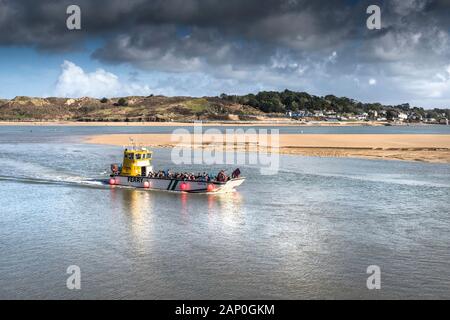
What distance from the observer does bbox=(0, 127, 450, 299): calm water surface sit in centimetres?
1984

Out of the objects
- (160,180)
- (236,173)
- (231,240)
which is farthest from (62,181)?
(231,240)

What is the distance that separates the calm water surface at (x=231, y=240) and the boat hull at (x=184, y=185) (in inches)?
46.9

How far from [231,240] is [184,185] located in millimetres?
17338

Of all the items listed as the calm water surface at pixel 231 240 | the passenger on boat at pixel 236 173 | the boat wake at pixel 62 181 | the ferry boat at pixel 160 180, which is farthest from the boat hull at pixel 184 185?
the boat wake at pixel 62 181

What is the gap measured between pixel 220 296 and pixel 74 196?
2580 centimetres

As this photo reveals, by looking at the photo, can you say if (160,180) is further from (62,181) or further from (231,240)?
(231,240)

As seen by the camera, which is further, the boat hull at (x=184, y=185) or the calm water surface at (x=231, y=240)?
the boat hull at (x=184, y=185)

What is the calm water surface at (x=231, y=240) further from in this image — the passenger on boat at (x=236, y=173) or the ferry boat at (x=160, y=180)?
the passenger on boat at (x=236, y=173)

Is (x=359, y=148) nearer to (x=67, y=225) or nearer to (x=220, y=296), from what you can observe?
(x=67, y=225)

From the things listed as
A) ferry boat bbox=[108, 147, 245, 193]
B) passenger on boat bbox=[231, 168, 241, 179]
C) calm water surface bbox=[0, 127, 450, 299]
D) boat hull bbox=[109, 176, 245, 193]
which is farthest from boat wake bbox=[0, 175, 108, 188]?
passenger on boat bbox=[231, 168, 241, 179]

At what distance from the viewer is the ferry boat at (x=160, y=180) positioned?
4300cm

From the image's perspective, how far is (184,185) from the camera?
143 ft

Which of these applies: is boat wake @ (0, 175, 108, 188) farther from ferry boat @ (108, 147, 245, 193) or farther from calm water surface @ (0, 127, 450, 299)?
ferry boat @ (108, 147, 245, 193)
